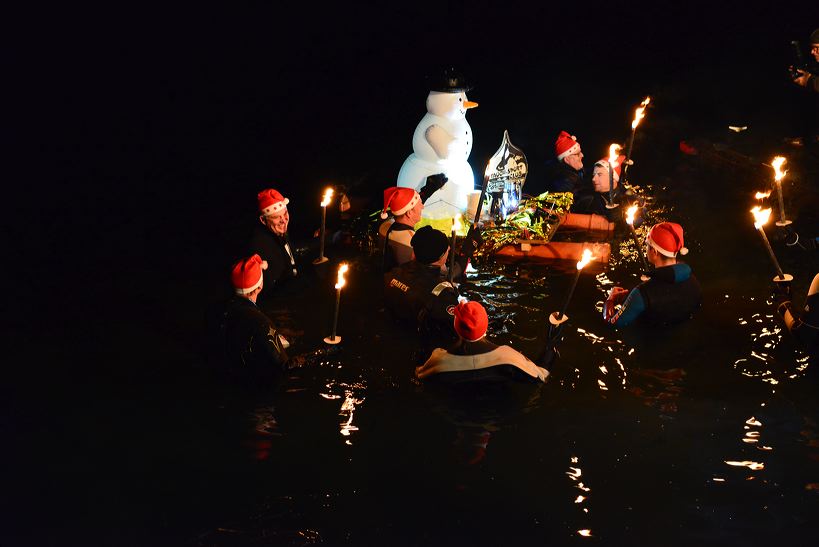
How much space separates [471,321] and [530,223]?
4.20 meters

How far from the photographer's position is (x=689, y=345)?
7672 mm

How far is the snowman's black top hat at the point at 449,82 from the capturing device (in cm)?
980

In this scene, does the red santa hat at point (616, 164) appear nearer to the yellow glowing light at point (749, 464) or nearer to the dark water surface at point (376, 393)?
the dark water surface at point (376, 393)

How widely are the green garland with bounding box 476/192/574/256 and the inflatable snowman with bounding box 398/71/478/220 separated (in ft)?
2.26

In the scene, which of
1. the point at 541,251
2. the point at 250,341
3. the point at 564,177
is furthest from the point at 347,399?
the point at 564,177

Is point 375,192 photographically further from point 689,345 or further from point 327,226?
point 689,345

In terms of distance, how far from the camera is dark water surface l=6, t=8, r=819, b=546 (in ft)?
A: 18.2

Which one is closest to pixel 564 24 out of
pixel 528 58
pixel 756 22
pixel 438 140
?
pixel 528 58

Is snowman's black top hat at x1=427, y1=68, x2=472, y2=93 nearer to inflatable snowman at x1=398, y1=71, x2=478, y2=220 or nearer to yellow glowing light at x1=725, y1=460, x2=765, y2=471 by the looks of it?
inflatable snowman at x1=398, y1=71, x2=478, y2=220

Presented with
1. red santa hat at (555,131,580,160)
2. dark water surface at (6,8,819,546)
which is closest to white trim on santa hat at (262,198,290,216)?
dark water surface at (6,8,819,546)

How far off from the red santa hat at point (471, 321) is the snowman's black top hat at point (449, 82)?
444 centimetres

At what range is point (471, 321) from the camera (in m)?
6.14

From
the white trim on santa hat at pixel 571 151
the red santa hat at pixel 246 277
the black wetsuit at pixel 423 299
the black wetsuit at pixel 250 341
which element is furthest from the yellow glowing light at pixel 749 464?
the white trim on santa hat at pixel 571 151

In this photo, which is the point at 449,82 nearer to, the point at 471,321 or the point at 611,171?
the point at 611,171
